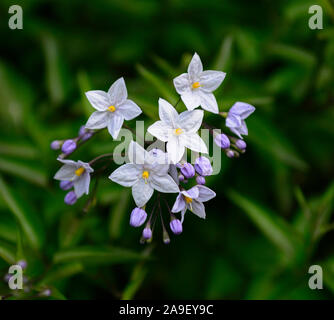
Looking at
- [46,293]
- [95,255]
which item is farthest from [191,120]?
[46,293]

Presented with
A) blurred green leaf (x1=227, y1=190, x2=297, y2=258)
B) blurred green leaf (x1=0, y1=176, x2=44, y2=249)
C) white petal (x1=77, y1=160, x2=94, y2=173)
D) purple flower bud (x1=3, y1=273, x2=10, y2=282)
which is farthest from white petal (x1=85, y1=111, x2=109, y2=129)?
blurred green leaf (x1=227, y1=190, x2=297, y2=258)

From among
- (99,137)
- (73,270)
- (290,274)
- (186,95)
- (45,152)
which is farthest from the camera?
(45,152)

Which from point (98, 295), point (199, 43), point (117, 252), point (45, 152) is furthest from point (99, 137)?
point (199, 43)

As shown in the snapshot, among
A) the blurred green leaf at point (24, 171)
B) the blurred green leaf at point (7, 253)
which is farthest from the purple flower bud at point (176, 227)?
the blurred green leaf at point (24, 171)

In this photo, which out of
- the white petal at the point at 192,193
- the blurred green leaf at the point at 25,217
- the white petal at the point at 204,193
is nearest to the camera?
the white petal at the point at 192,193

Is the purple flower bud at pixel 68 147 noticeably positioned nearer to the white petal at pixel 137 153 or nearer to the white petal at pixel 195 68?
the white petal at pixel 137 153

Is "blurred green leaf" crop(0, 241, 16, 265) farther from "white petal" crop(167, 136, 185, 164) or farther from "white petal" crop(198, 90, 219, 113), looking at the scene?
"white petal" crop(198, 90, 219, 113)

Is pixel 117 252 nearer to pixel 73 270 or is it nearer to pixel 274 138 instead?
pixel 73 270
